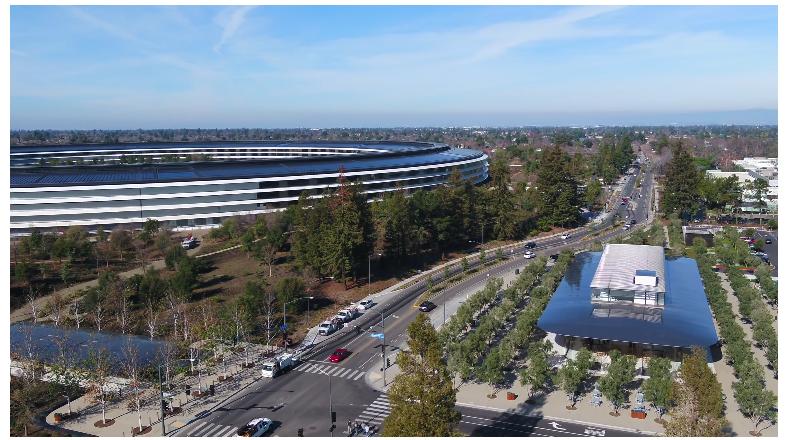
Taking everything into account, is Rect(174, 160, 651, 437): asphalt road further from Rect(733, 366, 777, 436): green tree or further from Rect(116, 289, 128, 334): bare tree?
Rect(116, 289, 128, 334): bare tree

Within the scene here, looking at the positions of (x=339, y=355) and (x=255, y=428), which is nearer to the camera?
(x=255, y=428)

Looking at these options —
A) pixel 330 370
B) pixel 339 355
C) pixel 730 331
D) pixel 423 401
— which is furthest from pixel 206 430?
pixel 730 331

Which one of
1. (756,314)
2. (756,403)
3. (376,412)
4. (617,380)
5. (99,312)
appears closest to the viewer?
(756,403)

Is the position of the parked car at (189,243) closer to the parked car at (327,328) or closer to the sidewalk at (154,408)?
the parked car at (327,328)

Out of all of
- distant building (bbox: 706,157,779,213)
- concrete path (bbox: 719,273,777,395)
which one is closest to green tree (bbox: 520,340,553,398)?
concrete path (bbox: 719,273,777,395)

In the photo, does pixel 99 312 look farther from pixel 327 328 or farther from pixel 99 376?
pixel 327 328

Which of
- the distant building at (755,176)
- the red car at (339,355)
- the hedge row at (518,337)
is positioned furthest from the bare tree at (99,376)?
the distant building at (755,176)
